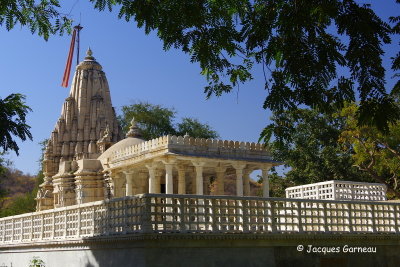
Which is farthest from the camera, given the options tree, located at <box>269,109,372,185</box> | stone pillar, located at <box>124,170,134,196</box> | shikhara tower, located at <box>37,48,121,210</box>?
shikhara tower, located at <box>37,48,121,210</box>

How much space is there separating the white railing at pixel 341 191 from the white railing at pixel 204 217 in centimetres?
310

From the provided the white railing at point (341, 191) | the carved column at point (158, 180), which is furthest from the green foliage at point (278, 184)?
the white railing at point (341, 191)

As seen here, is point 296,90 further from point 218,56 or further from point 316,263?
point 316,263

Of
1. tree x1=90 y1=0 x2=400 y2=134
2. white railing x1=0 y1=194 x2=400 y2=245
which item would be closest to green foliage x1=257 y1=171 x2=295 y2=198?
white railing x1=0 y1=194 x2=400 y2=245

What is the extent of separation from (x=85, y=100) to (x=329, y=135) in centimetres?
1869

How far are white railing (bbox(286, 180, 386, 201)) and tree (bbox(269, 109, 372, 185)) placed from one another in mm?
17187

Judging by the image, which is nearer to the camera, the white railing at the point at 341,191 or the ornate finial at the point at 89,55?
the white railing at the point at 341,191

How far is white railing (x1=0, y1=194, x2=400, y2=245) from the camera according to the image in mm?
11977

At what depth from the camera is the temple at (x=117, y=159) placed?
86.5ft

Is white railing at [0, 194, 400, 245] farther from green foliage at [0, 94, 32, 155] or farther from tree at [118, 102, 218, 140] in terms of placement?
tree at [118, 102, 218, 140]

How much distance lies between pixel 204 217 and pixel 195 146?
13.5 metres

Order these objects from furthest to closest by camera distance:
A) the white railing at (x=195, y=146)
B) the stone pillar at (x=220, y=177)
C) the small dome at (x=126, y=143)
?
the small dome at (x=126, y=143) → the stone pillar at (x=220, y=177) → the white railing at (x=195, y=146)

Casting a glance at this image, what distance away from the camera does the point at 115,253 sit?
41.1 ft

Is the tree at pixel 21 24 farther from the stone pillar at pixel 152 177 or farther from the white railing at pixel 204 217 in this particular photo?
the stone pillar at pixel 152 177
